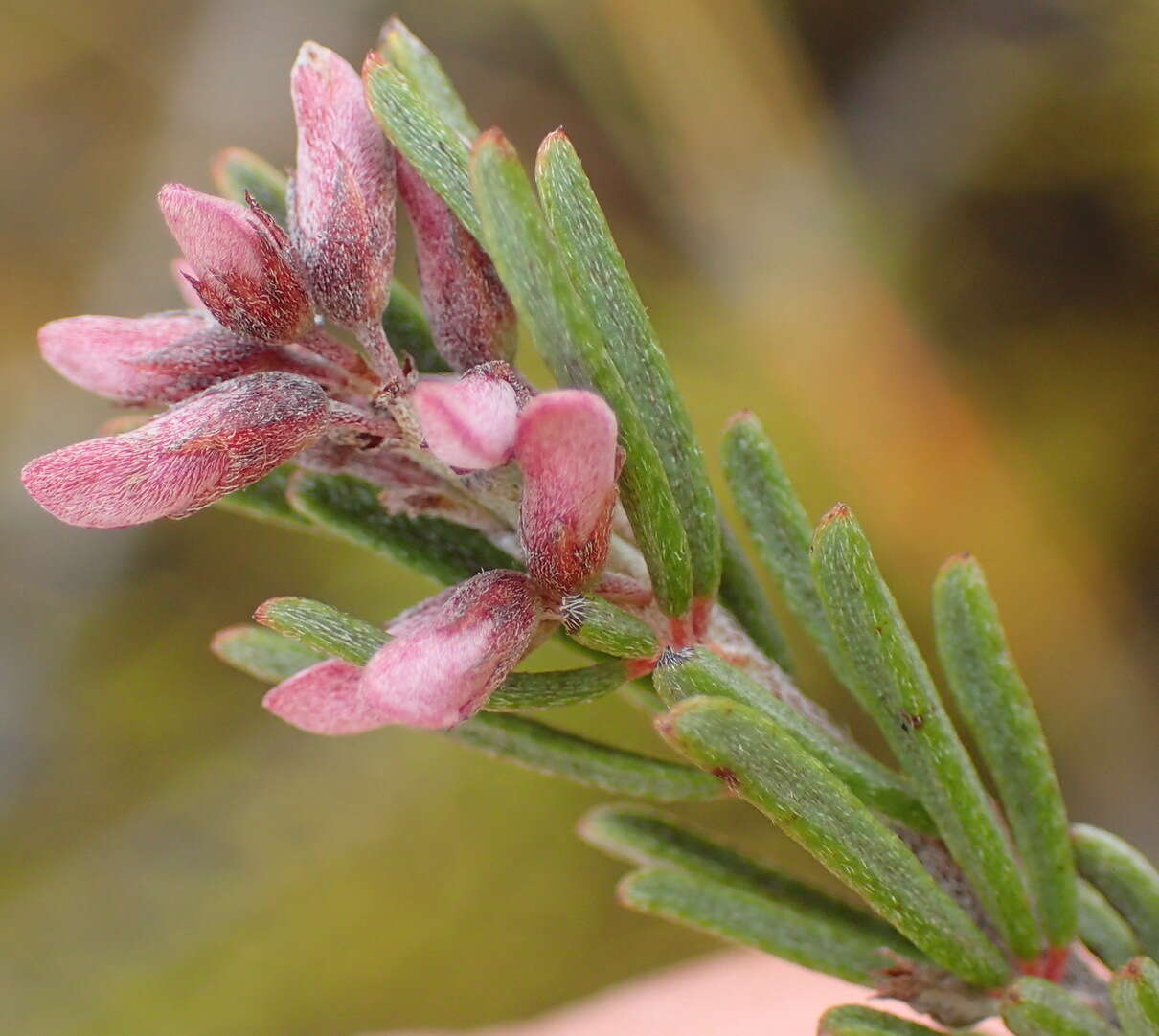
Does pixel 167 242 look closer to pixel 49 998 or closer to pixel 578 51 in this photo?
pixel 578 51

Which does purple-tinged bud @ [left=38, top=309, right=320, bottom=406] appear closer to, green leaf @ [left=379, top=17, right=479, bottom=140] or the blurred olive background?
green leaf @ [left=379, top=17, right=479, bottom=140]

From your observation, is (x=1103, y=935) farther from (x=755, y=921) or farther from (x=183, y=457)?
(x=183, y=457)

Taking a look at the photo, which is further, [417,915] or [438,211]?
[417,915]

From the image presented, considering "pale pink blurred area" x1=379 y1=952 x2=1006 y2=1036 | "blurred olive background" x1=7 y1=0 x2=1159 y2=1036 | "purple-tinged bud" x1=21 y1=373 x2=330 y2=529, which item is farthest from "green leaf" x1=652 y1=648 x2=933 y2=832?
"blurred olive background" x1=7 y1=0 x2=1159 y2=1036

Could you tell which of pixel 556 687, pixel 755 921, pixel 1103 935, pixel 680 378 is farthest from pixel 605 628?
pixel 680 378

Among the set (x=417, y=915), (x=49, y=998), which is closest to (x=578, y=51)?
(x=417, y=915)

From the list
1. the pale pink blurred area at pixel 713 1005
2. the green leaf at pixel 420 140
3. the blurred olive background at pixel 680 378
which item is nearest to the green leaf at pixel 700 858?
the green leaf at pixel 420 140
